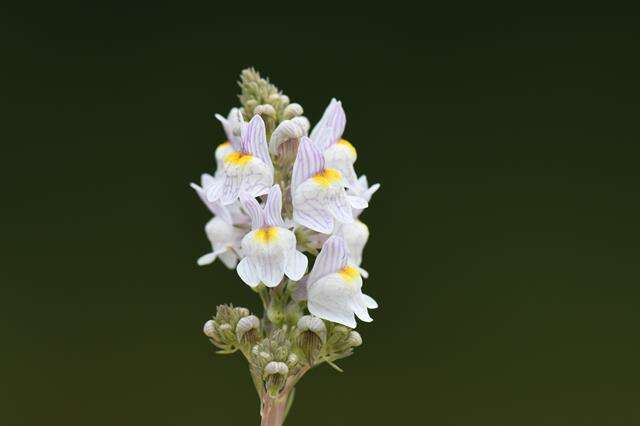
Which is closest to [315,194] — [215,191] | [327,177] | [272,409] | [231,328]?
[327,177]

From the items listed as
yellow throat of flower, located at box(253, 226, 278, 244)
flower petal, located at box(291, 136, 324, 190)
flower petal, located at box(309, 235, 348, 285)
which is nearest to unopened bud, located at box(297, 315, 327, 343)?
flower petal, located at box(309, 235, 348, 285)

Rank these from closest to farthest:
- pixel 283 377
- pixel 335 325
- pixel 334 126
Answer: pixel 283 377
pixel 335 325
pixel 334 126

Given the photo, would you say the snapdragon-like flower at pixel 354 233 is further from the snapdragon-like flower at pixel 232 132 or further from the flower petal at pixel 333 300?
the snapdragon-like flower at pixel 232 132

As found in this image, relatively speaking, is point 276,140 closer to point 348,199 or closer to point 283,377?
point 348,199

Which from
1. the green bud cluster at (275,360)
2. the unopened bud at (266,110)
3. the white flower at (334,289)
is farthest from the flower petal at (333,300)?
the unopened bud at (266,110)

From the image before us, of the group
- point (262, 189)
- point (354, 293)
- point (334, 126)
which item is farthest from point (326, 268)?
point (334, 126)

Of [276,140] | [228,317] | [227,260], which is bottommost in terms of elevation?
[228,317]

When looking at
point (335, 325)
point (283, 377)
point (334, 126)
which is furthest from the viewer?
point (334, 126)
